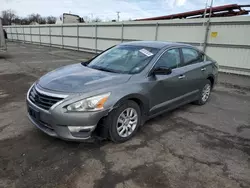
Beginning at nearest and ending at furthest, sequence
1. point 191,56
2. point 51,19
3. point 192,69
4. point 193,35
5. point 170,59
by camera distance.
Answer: point 170,59 < point 192,69 < point 191,56 < point 193,35 < point 51,19

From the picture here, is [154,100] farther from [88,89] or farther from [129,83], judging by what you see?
[88,89]

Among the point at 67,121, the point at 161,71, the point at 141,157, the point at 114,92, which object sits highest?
the point at 161,71

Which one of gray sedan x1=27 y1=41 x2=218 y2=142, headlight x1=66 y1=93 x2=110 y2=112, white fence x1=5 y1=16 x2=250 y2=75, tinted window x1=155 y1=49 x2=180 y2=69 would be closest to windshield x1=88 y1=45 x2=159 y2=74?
gray sedan x1=27 y1=41 x2=218 y2=142

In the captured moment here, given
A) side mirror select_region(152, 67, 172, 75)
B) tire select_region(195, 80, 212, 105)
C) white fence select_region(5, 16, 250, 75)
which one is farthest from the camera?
white fence select_region(5, 16, 250, 75)

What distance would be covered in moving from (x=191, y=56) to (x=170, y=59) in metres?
0.93

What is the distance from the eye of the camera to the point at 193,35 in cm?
1033

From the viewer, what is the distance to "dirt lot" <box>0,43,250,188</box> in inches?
94.4

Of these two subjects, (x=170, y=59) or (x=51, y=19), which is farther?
(x=51, y=19)

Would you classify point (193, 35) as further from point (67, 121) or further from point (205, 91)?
point (67, 121)

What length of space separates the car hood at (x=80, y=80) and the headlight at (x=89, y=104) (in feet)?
0.51

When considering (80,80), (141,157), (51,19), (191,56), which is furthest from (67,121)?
(51,19)

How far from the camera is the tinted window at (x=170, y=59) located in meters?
3.69

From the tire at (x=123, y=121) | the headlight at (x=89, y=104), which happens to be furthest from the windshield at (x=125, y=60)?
Result: the headlight at (x=89, y=104)

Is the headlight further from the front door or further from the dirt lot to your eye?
the front door
